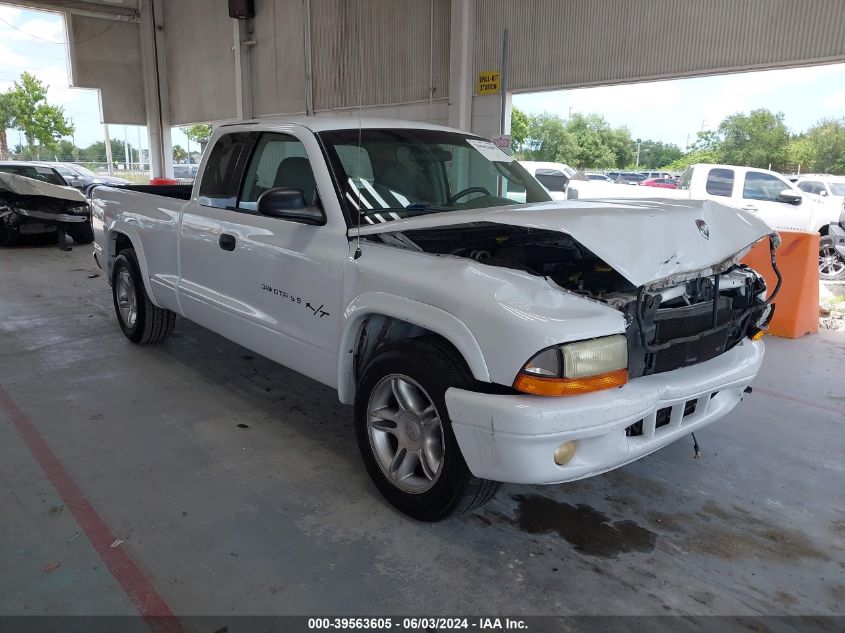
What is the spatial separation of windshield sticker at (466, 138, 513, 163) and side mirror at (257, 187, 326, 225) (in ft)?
4.51

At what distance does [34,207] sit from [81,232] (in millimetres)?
937

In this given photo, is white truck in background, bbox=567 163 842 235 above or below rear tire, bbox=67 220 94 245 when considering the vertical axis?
above

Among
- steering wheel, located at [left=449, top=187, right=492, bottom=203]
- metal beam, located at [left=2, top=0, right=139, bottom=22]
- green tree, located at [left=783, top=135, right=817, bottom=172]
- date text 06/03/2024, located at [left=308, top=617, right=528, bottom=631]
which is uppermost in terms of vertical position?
metal beam, located at [left=2, top=0, right=139, bottom=22]

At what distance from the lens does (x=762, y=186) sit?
1023 cm

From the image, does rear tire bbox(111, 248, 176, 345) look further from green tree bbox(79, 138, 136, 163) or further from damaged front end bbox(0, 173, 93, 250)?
green tree bbox(79, 138, 136, 163)

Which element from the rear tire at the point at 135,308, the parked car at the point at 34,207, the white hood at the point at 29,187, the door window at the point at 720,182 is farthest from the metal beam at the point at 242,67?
the rear tire at the point at 135,308

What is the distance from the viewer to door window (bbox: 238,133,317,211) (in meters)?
3.61

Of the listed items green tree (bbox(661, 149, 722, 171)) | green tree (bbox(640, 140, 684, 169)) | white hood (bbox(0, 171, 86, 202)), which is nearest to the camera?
white hood (bbox(0, 171, 86, 202))

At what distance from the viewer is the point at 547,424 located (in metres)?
2.21

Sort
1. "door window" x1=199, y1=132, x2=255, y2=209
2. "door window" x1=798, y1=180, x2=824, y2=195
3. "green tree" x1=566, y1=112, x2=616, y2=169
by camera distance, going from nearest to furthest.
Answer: "door window" x1=199, y1=132, x2=255, y2=209 < "door window" x1=798, y1=180, x2=824, y2=195 < "green tree" x1=566, y1=112, x2=616, y2=169

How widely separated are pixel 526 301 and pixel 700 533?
4.58 feet

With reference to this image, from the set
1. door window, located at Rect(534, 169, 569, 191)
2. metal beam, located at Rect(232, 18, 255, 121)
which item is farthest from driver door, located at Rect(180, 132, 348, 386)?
metal beam, located at Rect(232, 18, 255, 121)

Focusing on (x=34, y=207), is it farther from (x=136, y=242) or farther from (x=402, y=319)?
(x=402, y=319)

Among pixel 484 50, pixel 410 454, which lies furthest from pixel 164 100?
pixel 410 454
